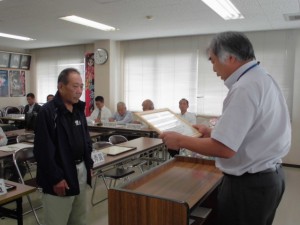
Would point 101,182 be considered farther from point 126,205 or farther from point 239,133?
point 239,133

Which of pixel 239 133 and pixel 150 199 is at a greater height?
pixel 239 133

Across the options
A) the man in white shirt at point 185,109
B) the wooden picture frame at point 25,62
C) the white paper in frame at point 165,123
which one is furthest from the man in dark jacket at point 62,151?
the wooden picture frame at point 25,62

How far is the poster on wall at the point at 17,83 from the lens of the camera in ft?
28.1

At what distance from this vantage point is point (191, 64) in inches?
257

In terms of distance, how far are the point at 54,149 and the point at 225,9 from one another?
343 cm

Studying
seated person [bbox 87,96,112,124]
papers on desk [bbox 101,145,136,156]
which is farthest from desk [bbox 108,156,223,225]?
seated person [bbox 87,96,112,124]

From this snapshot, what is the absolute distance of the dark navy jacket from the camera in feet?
6.23

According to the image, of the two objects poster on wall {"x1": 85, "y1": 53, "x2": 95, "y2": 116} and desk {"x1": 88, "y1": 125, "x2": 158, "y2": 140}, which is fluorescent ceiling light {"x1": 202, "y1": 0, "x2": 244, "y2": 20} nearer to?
desk {"x1": 88, "y1": 125, "x2": 158, "y2": 140}

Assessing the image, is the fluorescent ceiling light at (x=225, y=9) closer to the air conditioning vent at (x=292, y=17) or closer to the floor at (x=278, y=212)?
the air conditioning vent at (x=292, y=17)

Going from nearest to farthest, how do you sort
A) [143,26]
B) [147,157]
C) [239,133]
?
[239,133]
[147,157]
[143,26]

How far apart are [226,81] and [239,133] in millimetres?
259

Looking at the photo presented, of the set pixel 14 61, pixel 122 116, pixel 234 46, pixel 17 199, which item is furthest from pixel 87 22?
pixel 234 46

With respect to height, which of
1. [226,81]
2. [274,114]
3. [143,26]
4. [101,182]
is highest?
[143,26]

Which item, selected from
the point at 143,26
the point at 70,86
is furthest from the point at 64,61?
the point at 70,86
